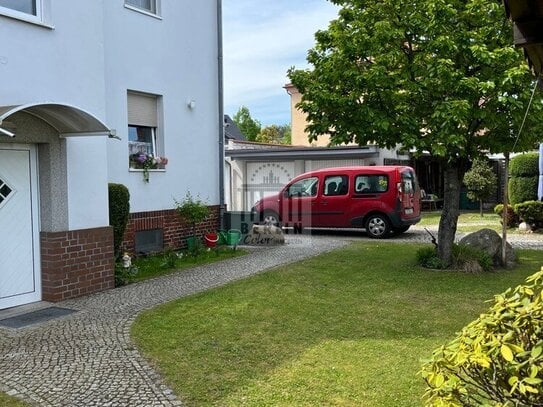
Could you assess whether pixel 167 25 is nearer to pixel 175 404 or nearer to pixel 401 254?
pixel 401 254

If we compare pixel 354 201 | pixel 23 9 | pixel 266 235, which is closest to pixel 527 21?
pixel 23 9

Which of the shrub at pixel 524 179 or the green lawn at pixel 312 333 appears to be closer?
the green lawn at pixel 312 333

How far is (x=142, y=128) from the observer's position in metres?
10.9

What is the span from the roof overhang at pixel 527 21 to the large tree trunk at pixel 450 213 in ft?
21.3

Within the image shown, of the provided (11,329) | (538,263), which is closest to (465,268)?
(538,263)

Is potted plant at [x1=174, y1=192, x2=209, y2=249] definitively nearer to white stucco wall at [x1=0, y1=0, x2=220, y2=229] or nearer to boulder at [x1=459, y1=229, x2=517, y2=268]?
white stucco wall at [x1=0, y1=0, x2=220, y2=229]

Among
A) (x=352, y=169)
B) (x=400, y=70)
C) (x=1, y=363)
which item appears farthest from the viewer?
(x=352, y=169)

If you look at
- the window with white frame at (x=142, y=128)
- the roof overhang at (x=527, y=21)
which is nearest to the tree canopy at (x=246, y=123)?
the window with white frame at (x=142, y=128)

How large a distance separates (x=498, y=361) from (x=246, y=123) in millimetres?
60550

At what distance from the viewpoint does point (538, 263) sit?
10078mm

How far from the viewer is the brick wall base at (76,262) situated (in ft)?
23.4

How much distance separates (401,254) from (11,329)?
7.98m

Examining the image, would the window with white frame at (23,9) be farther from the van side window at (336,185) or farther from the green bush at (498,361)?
the van side window at (336,185)

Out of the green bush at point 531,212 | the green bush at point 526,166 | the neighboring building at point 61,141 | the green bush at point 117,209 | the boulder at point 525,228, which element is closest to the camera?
the neighboring building at point 61,141
